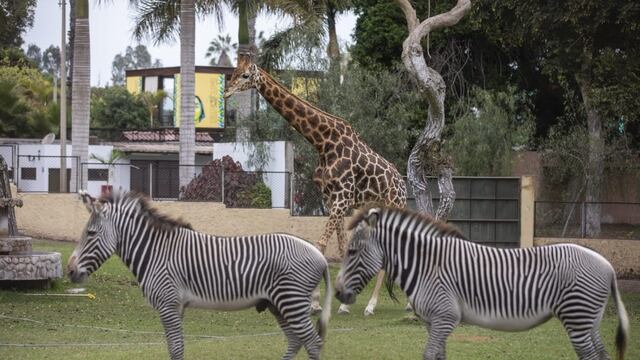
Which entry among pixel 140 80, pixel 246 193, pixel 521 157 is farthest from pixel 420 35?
pixel 140 80

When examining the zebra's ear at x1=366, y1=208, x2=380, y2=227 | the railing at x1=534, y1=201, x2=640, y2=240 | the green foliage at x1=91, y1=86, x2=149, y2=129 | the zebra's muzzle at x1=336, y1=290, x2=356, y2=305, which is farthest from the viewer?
the green foliage at x1=91, y1=86, x2=149, y2=129

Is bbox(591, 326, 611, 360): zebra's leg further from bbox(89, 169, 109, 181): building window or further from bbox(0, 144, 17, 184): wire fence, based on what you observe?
bbox(89, 169, 109, 181): building window

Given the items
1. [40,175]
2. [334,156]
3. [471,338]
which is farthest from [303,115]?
[40,175]

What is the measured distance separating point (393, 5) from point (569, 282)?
1026 inches

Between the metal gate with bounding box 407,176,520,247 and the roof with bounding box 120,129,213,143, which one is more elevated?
the roof with bounding box 120,129,213,143

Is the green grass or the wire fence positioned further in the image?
the wire fence

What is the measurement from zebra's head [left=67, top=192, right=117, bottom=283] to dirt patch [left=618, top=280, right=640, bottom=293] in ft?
43.4

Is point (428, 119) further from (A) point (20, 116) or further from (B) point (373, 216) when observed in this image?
(A) point (20, 116)

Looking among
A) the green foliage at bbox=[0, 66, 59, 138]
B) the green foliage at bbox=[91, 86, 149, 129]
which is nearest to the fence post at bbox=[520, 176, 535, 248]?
the green foliage at bbox=[0, 66, 59, 138]

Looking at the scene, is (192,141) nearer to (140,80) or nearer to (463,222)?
(463,222)

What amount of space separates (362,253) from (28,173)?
30285mm

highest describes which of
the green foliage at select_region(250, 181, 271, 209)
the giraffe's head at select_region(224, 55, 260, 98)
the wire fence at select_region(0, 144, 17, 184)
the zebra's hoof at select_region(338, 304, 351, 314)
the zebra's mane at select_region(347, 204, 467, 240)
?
the giraffe's head at select_region(224, 55, 260, 98)

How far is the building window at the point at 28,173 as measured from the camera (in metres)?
37.3

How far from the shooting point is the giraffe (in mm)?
16516
